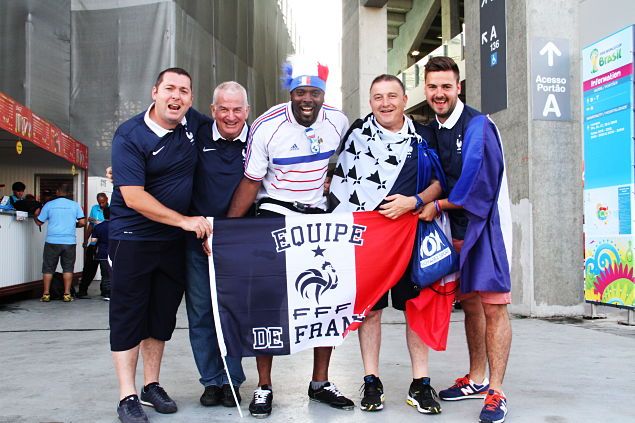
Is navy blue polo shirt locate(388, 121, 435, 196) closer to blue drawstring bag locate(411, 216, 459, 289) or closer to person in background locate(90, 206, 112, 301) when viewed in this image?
blue drawstring bag locate(411, 216, 459, 289)

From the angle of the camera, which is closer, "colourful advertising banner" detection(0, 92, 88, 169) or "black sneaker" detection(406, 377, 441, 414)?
"black sneaker" detection(406, 377, 441, 414)

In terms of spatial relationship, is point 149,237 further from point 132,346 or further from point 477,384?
point 477,384

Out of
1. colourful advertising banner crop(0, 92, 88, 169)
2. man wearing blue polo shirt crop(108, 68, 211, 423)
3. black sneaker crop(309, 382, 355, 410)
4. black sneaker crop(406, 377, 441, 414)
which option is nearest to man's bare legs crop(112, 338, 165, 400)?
man wearing blue polo shirt crop(108, 68, 211, 423)

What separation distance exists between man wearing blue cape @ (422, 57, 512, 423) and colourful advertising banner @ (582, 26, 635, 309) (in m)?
3.73

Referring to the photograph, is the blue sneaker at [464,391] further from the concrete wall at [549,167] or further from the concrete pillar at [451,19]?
the concrete pillar at [451,19]

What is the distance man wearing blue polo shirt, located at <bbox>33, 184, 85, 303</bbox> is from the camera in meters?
9.30

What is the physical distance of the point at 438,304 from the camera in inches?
139

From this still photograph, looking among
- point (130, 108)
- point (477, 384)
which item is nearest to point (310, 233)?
point (477, 384)

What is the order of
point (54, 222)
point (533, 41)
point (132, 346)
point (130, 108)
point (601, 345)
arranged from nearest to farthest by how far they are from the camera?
point (132, 346)
point (601, 345)
point (533, 41)
point (54, 222)
point (130, 108)

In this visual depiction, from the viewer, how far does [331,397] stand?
11.5ft

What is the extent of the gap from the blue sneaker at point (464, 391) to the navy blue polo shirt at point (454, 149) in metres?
0.91

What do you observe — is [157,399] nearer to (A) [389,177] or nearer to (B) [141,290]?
(B) [141,290]

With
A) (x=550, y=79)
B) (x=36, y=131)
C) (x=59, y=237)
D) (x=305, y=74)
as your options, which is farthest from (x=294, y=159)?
(x=36, y=131)

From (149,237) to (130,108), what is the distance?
35.5 feet
